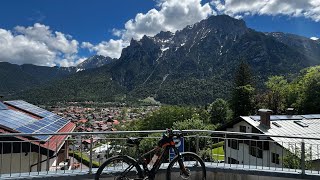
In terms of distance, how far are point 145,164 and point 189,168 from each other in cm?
156

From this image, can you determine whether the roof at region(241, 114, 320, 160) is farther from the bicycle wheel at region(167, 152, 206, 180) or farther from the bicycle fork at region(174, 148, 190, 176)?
the bicycle fork at region(174, 148, 190, 176)

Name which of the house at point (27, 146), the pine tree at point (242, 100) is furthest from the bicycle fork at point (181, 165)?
the pine tree at point (242, 100)

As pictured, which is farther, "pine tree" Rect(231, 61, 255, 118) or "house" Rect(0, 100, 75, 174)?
"pine tree" Rect(231, 61, 255, 118)

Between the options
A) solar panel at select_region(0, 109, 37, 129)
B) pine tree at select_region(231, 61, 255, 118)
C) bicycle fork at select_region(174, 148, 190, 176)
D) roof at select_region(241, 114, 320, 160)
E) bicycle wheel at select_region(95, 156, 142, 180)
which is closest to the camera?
bicycle wheel at select_region(95, 156, 142, 180)

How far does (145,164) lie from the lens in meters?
7.00

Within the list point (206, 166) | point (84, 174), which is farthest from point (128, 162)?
point (206, 166)

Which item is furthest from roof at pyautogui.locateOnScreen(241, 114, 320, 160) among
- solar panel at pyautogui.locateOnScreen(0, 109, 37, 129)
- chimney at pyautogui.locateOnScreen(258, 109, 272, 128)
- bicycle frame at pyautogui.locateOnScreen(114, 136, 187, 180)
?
bicycle frame at pyautogui.locateOnScreen(114, 136, 187, 180)

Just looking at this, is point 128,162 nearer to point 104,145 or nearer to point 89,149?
point 89,149

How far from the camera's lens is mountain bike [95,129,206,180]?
22.8ft

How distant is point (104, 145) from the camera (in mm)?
9320

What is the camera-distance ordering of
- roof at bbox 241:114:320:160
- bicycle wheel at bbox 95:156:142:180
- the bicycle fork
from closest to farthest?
bicycle wheel at bbox 95:156:142:180, the bicycle fork, roof at bbox 241:114:320:160

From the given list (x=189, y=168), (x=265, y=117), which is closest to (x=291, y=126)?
(x=265, y=117)

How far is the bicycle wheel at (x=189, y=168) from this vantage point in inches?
292

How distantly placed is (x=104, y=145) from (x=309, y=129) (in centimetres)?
2434
